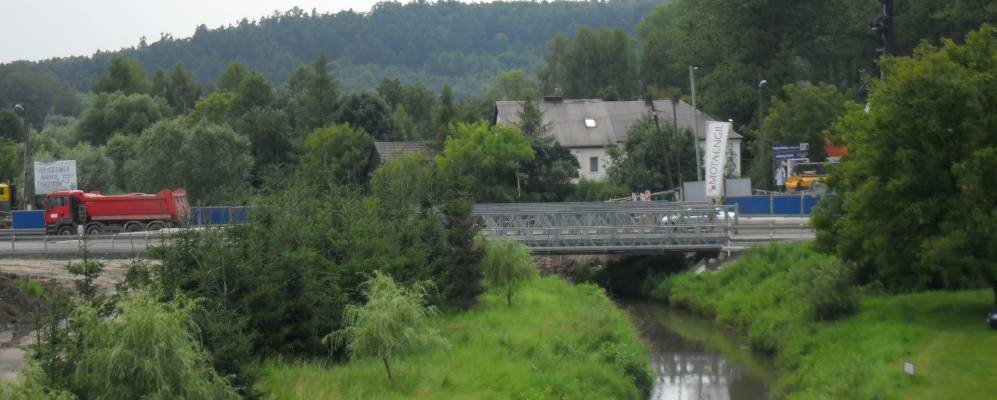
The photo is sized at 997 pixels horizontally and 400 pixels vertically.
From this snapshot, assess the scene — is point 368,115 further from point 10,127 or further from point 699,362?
point 699,362

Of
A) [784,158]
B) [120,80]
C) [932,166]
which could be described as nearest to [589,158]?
[784,158]

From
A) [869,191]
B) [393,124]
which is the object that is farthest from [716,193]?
[393,124]

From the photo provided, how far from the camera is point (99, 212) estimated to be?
197 ft

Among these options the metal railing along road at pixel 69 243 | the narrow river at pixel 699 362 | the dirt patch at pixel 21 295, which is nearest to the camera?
the dirt patch at pixel 21 295

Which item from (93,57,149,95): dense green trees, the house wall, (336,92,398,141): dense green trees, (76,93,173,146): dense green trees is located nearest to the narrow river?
the house wall

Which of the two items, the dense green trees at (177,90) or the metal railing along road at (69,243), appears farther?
the dense green trees at (177,90)

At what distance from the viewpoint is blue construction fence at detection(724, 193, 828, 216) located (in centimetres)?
5412

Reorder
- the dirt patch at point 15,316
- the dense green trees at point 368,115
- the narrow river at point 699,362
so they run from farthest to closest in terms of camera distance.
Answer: the dense green trees at point 368,115 < the narrow river at point 699,362 < the dirt patch at point 15,316

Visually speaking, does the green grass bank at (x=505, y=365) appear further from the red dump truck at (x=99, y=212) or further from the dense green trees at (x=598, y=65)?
the dense green trees at (x=598, y=65)

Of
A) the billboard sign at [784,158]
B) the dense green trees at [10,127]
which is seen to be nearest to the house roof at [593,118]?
the billboard sign at [784,158]

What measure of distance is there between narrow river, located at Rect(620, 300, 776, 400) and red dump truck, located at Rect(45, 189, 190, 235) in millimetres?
27199

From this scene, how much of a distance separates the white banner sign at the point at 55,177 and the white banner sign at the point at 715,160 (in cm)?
3888

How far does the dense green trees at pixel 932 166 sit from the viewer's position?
27016mm

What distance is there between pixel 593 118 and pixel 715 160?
31.5 m
